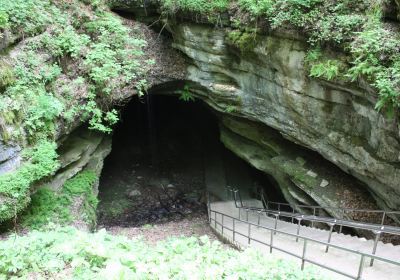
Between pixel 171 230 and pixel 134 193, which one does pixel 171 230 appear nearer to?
pixel 171 230

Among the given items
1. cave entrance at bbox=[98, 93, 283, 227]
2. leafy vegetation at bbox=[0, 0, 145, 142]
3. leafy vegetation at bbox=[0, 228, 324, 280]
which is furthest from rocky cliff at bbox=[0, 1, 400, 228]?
leafy vegetation at bbox=[0, 228, 324, 280]

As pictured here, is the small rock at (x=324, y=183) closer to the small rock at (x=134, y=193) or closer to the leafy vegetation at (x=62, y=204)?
the leafy vegetation at (x=62, y=204)

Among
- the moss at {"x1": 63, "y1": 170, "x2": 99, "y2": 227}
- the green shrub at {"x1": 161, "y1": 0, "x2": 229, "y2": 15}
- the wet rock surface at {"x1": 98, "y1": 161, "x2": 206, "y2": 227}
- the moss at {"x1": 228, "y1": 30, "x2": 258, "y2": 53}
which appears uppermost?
the green shrub at {"x1": 161, "y1": 0, "x2": 229, "y2": 15}

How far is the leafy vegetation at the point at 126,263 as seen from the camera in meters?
4.75

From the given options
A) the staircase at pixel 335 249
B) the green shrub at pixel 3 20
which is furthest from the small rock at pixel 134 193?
→ the green shrub at pixel 3 20

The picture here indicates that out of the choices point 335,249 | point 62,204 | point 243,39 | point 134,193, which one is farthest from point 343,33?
point 134,193

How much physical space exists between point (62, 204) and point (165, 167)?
7.59 meters

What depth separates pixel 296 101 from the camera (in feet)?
33.2

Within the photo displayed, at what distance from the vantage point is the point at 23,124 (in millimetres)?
8469

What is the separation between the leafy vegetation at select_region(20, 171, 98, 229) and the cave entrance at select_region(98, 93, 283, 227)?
8.68 feet

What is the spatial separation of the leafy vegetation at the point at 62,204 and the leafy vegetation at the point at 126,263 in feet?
9.41

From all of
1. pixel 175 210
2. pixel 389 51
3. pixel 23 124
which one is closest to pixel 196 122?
pixel 175 210

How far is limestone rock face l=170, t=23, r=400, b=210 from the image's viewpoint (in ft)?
27.8

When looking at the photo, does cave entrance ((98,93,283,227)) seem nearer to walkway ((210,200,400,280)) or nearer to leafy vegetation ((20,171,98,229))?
leafy vegetation ((20,171,98,229))
